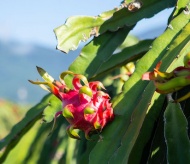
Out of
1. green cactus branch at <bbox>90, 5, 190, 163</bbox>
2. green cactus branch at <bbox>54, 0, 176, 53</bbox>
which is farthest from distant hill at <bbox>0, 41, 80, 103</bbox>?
green cactus branch at <bbox>90, 5, 190, 163</bbox>

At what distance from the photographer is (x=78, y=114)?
86 cm

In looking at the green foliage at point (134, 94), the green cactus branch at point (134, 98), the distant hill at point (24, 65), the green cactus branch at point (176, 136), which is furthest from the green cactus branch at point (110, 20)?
the distant hill at point (24, 65)

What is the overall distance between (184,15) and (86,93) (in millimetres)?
268

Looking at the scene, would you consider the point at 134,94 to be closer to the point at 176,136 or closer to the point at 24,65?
the point at 176,136

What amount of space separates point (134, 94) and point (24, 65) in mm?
93286

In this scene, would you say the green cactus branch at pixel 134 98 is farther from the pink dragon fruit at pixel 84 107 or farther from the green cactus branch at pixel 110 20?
the green cactus branch at pixel 110 20

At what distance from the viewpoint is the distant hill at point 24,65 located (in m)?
78.0

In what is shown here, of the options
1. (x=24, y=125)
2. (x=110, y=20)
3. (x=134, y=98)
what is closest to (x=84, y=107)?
(x=134, y=98)

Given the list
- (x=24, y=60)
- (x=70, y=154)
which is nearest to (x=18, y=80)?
(x=24, y=60)

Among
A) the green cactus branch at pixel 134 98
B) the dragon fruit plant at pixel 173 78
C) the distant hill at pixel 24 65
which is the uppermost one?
the dragon fruit plant at pixel 173 78

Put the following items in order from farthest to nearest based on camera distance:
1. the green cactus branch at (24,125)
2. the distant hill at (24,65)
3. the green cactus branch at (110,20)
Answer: the distant hill at (24,65), the green cactus branch at (24,125), the green cactus branch at (110,20)

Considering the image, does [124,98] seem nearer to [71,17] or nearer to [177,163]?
[177,163]

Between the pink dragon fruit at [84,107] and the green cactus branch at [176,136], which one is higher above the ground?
the pink dragon fruit at [84,107]

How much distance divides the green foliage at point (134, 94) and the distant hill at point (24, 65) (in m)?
71.4
